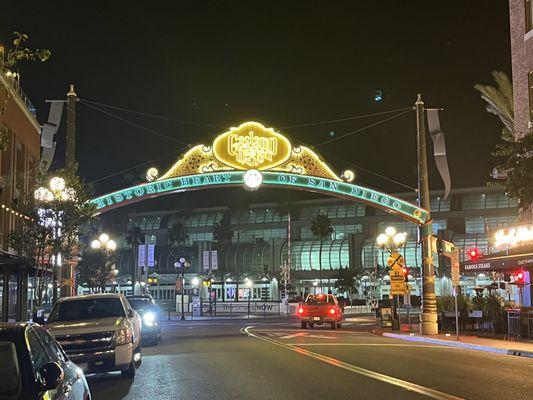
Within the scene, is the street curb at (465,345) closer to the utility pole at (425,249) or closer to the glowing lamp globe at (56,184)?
the utility pole at (425,249)

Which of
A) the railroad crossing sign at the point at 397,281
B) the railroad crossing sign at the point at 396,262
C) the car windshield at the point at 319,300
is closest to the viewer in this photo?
the railroad crossing sign at the point at 397,281

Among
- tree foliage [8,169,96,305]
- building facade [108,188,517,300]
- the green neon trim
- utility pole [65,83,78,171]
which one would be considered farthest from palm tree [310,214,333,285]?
tree foliage [8,169,96,305]

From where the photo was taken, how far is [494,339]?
23.4 metres

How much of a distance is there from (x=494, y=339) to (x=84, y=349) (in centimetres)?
1609

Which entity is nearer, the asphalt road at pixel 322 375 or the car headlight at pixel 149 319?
the asphalt road at pixel 322 375

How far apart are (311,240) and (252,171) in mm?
70491

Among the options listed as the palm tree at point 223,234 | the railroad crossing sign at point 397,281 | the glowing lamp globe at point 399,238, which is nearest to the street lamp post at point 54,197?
the railroad crossing sign at point 397,281

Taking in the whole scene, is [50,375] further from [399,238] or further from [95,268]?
[95,268]

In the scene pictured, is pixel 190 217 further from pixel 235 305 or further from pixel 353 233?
pixel 235 305

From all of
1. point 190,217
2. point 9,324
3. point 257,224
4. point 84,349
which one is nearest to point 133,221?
point 190,217

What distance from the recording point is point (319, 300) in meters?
33.6

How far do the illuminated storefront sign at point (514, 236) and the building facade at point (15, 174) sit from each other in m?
19.1

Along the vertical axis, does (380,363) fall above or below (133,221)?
below

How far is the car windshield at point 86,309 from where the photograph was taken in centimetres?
1403
